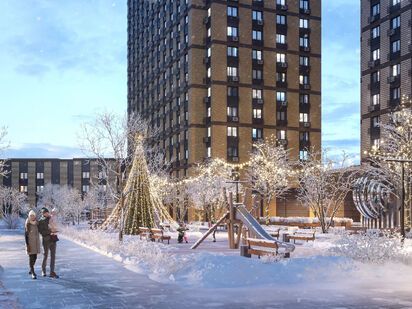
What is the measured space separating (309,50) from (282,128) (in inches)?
480

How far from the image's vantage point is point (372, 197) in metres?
34.8

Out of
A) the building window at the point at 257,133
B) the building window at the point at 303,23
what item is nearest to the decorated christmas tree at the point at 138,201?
the building window at the point at 257,133

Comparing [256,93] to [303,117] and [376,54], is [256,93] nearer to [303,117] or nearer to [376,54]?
[303,117]

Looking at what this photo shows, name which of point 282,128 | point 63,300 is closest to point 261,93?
point 282,128

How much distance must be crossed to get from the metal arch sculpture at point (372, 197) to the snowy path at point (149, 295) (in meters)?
22.2

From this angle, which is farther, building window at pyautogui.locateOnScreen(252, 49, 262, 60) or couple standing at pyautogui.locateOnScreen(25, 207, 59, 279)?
building window at pyautogui.locateOnScreen(252, 49, 262, 60)

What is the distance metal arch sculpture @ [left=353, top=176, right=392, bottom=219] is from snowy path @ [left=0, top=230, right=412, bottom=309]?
22.2 metres

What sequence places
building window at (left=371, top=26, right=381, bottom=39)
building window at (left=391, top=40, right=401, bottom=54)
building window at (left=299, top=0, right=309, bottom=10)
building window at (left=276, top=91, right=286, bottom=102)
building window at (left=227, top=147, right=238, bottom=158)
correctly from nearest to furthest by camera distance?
building window at (left=391, top=40, right=401, bottom=54)
building window at (left=371, top=26, right=381, bottom=39)
building window at (left=227, top=147, right=238, bottom=158)
building window at (left=276, top=91, right=286, bottom=102)
building window at (left=299, top=0, right=309, bottom=10)

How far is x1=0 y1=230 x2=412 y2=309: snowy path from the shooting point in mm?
11576

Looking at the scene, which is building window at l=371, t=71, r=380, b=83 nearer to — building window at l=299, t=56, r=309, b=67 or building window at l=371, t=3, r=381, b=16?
building window at l=371, t=3, r=381, b=16

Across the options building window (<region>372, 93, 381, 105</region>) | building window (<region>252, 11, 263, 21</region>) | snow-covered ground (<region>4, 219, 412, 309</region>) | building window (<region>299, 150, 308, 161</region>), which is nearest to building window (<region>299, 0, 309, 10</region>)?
building window (<region>252, 11, 263, 21</region>)

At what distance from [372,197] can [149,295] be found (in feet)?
81.8

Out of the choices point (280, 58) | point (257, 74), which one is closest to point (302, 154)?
point (257, 74)

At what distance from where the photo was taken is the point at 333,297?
12578 mm
